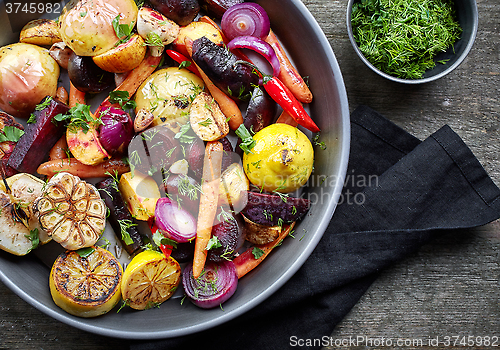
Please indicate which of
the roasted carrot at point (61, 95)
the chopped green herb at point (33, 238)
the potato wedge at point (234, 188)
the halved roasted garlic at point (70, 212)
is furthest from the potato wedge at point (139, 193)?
the roasted carrot at point (61, 95)

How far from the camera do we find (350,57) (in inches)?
85.7

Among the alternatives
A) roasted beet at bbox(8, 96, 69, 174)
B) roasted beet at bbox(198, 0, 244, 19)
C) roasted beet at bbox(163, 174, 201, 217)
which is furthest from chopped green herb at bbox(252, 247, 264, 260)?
roasted beet at bbox(198, 0, 244, 19)

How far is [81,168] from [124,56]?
0.65 meters

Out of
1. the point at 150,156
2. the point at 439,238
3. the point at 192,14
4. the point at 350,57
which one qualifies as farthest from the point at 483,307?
the point at 192,14

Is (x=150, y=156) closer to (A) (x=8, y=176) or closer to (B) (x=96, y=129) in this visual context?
(B) (x=96, y=129)

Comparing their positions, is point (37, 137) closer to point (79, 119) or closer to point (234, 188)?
point (79, 119)

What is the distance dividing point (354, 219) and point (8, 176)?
1.99 metres

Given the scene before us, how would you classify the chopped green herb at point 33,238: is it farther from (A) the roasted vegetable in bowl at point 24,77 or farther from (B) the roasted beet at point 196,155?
(B) the roasted beet at point 196,155

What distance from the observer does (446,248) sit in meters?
2.21

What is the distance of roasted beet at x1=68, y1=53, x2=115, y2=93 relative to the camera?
1.75 meters

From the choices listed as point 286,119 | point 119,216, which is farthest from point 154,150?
point 286,119

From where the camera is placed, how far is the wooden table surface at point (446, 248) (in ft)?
7.18

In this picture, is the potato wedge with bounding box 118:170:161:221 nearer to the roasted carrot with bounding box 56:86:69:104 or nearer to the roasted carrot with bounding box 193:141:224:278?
the roasted carrot with bounding box 193:141:224:278

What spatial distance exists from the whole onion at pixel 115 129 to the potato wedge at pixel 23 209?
1.37 feet
